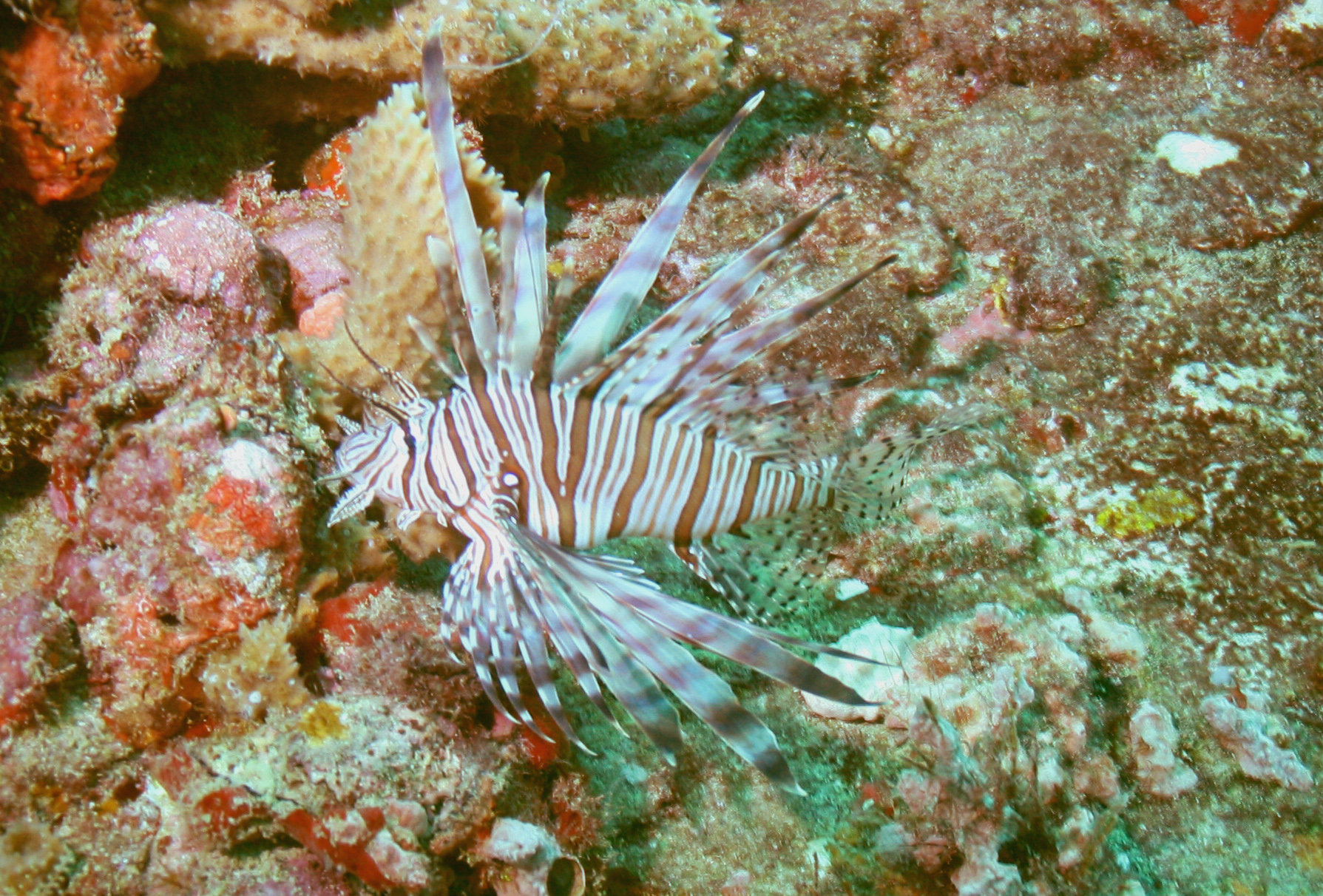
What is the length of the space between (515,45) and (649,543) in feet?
8.25

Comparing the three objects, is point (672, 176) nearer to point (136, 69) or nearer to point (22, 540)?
point (136, 69)

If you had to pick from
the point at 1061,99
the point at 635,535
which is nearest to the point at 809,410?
the point at 635,535

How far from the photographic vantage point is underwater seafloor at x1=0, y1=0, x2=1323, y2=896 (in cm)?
244

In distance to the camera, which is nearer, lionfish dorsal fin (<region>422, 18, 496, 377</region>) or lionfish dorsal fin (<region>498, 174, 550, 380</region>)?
lionfish dorsal fin (<region>422, 18, 496, 377</region>)

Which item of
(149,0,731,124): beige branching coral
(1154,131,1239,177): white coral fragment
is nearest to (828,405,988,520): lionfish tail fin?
(149,0,731,124): beige branching coral

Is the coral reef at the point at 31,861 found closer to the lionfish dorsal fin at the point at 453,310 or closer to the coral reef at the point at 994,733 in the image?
the lionfish dorsal fin at the point at 453,310

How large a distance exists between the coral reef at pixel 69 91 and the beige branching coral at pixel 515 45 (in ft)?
1.01

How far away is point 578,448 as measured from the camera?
2656mm

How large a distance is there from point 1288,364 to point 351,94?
5.66 meters

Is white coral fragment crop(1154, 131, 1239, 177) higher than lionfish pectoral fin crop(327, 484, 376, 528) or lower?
lower

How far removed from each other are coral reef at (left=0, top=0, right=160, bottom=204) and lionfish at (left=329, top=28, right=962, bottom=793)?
1.26 m

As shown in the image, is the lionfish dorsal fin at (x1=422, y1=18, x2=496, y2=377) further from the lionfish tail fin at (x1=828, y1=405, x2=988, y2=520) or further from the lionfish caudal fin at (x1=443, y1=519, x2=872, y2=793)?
the lionfish tail fin at (x1=828, y1=405, x2=988, y2=520)

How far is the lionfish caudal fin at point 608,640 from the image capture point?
2.12 m

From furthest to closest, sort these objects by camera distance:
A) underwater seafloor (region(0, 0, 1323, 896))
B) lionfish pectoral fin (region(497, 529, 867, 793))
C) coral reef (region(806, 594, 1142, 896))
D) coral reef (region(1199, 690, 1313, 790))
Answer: coral reef (region(1199, 690, 1313, 790)), coral reef (region(806, 594, 1142, 896)), underwater seafloor (region(0, 0, 1323, 896)), lionfish pectoral fin (region(497, 529, 867, 793))
